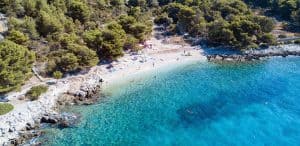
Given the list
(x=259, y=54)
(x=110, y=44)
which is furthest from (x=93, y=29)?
(x=259, y=54)

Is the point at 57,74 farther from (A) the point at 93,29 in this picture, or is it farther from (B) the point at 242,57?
(B) the point at 242,57

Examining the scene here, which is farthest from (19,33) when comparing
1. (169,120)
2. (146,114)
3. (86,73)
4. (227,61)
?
(227,61)

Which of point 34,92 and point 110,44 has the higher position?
point 110,44

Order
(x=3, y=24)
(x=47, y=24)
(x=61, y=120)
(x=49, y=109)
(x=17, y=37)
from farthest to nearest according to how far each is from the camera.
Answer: (x=3, y=24)
(x=47, y=24)
(x=17, y=37)
(x=49, y=109)
(x=61, y=120)

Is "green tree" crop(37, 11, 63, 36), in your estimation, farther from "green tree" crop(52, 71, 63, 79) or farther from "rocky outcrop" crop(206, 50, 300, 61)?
"rocky outcrop" crop(206, 50, 300, 61)

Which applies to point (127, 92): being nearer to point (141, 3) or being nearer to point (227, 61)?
point (227, 61)

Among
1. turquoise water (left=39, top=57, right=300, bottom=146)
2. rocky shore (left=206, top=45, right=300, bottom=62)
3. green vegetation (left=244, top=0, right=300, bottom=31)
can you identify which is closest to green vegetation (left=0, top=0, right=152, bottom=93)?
turquoise water (left=39, top=57, right=300, bottom=146)
